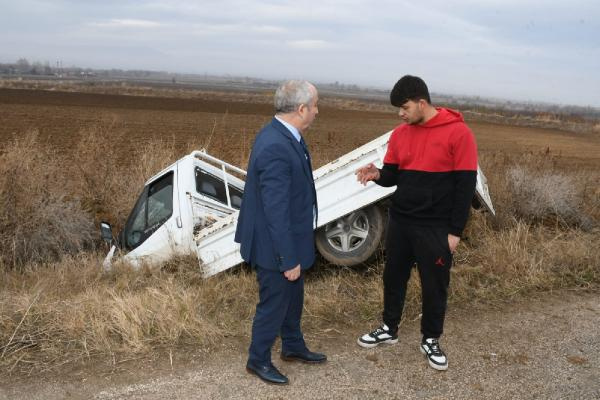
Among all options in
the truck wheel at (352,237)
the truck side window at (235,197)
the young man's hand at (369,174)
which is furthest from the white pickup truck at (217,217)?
the young man's hand at (369,174)

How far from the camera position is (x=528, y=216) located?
7.06 meters

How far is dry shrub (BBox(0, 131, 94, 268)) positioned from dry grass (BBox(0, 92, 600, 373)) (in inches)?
0.6

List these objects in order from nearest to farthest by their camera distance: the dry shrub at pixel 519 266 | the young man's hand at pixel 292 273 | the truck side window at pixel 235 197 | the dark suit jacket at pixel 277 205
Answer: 1. the dark suit jacket at pixel 277 205
2. the young man's hand at pixel 292 273
3. the dry shrub at pixel 519 266
4. the truck side window at pixel 235 197

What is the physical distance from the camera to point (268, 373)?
3205 millimetres

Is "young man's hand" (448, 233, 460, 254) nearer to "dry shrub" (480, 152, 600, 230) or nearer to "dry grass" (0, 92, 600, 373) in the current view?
"dry grass" (0, 92, 600, 373)

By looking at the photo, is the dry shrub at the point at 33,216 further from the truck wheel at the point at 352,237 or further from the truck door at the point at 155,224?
the truck wheel at the point at 352,237

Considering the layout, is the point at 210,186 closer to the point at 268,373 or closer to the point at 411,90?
the point at 268,373

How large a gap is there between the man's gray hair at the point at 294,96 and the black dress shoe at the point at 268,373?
5.20ft

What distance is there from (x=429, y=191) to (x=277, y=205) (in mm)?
1015

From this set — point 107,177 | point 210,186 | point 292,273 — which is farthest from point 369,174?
point 107,177

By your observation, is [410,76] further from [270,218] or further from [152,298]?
[152,298]

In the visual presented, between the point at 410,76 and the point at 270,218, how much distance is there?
1261mm

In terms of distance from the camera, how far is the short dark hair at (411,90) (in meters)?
3.14

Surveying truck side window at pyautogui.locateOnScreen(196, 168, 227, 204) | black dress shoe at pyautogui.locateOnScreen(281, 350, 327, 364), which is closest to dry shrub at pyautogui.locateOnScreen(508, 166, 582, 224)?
truck side window at pyautogui.locateOnScreen(196, 168, 227, 204)
